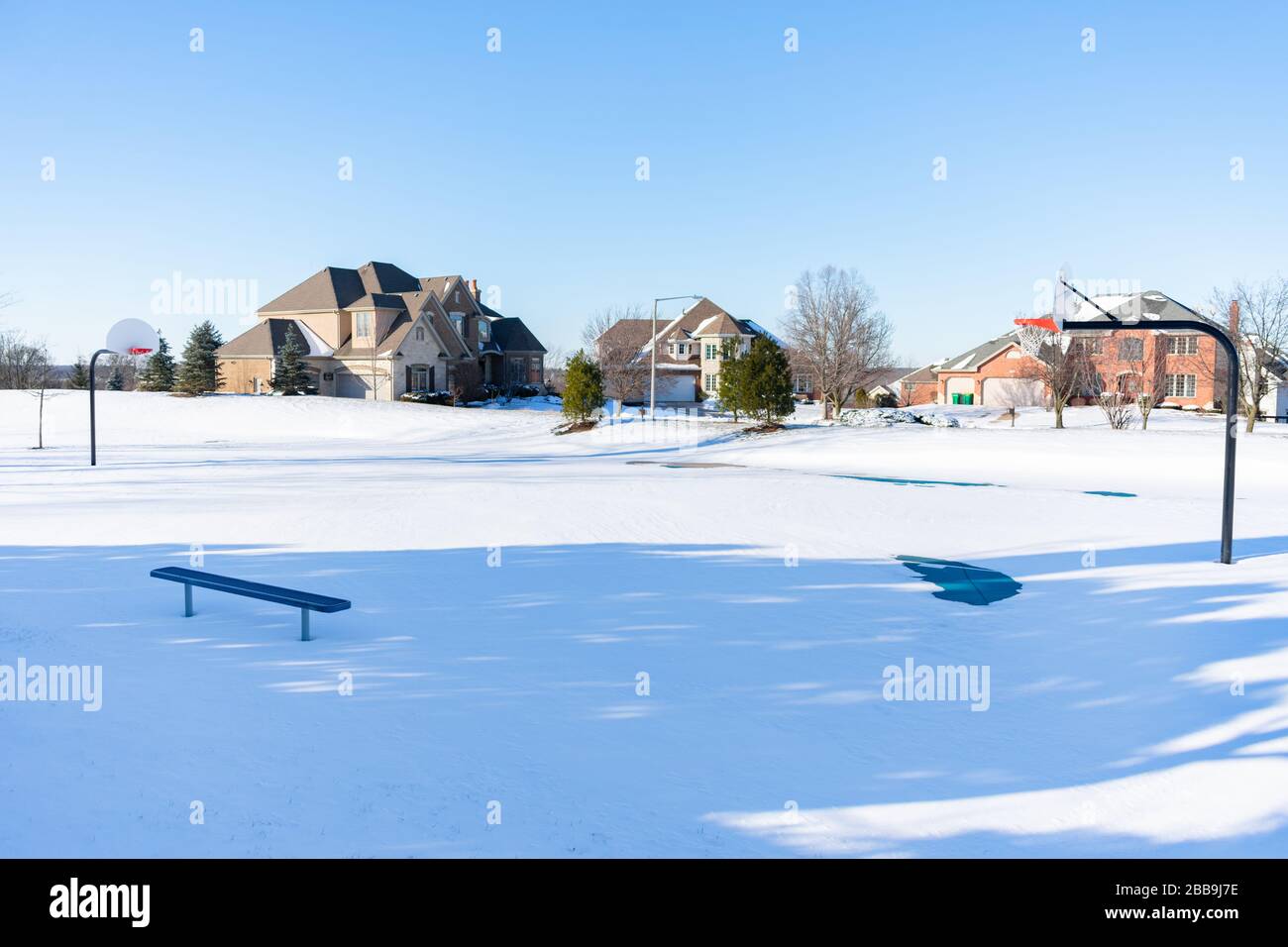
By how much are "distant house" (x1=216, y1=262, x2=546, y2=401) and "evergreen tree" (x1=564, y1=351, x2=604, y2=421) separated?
18.5 m

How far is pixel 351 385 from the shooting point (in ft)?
193

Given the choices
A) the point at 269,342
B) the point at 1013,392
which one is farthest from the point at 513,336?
the point at 1013,392

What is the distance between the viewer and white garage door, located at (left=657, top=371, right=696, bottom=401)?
69.7 m

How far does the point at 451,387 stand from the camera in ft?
202

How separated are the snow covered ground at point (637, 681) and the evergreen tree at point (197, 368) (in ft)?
128

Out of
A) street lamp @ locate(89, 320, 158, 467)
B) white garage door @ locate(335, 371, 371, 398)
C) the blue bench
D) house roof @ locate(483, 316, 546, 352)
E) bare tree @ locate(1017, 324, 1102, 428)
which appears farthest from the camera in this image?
house roof @ locate(483, 316, 546, 352)

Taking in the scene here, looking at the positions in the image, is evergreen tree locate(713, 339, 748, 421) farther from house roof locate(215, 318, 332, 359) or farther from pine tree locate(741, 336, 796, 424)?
house roof locate(215, 318, 332, 359)

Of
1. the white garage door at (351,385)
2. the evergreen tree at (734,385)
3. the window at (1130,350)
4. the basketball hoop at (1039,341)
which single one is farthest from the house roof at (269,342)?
the window at (1130,350)

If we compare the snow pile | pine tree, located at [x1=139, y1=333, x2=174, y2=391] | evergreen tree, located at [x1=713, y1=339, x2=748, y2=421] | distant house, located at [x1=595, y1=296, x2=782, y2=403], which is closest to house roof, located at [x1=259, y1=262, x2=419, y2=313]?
pine tree, located at [x1=139, y1=333, x2=174, y2=391]

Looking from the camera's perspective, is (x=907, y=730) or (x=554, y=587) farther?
(x=554, y=587)

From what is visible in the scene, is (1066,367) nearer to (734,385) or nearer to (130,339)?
(734,385)

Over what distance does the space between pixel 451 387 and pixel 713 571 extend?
51.4 m

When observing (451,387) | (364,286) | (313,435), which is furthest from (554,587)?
(364,286)
